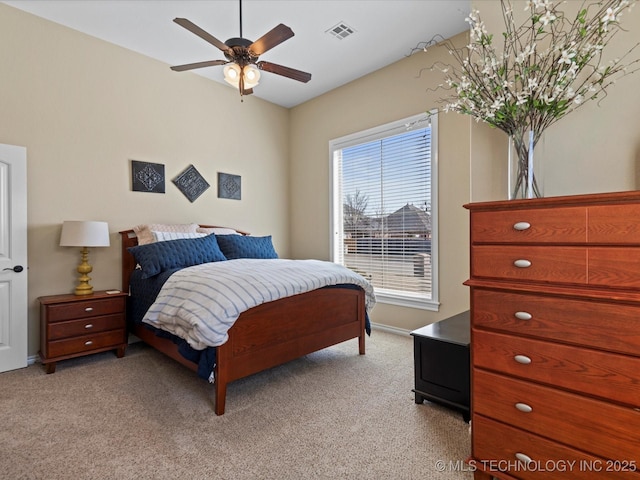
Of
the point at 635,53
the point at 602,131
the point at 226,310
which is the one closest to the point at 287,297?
the point at 226,310

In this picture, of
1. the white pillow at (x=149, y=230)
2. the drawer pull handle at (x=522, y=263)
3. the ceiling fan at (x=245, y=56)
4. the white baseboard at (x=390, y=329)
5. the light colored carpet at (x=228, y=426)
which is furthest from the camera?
the white baseboard at (x=390, y=329)

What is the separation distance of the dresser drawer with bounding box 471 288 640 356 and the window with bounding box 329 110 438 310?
2.18 meters

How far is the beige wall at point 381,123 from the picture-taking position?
11.2 feet

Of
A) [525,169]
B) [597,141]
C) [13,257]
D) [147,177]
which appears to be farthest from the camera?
[147,177]

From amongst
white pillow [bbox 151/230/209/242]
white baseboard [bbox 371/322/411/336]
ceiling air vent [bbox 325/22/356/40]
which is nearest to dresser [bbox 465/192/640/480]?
white baseboard [bbox 371/322/411/336]

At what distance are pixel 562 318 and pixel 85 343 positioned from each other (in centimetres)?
353

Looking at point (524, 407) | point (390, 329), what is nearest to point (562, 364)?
point (524, 407)

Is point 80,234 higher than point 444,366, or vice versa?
point 80,234

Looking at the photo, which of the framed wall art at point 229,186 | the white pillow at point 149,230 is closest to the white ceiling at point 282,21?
the framed wall art at point 229,186

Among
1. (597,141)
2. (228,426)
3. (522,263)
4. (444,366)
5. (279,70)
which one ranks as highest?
(279,70)

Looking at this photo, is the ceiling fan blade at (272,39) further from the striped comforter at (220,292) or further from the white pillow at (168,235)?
the white pillow at (168,235)

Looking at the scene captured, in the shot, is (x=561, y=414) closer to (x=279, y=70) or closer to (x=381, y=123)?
(x=279, y=70)

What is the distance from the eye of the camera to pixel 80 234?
3070 mm

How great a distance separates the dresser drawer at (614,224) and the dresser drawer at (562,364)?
401mm
